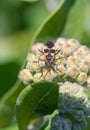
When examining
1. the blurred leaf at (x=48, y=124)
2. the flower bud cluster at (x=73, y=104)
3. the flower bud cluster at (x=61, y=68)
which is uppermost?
the flower bud cluster at (x=61, y=68)

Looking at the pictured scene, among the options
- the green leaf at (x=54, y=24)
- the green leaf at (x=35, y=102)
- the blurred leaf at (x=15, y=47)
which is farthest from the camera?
the blurred leaf at (x=15, y=47)

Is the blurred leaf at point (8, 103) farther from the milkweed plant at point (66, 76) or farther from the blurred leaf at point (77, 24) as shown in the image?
the blurred leaf at point (77, 24)

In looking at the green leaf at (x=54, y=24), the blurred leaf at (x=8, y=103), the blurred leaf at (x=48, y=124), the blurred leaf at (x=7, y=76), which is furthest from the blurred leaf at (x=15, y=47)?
the blurred leaf at (x=48, y=124)

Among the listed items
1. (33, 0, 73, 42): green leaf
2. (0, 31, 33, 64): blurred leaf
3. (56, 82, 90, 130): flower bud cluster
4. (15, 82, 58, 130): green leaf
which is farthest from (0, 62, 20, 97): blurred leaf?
(56, 82, 90, 130): flower bud cluster

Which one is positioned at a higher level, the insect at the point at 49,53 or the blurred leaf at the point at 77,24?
the blurred leaf at the point at 77,24

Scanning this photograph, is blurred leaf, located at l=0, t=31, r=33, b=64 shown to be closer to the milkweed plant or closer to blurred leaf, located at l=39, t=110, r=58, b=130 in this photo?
the milkweed plant

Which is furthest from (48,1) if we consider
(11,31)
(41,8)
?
(11,31)
